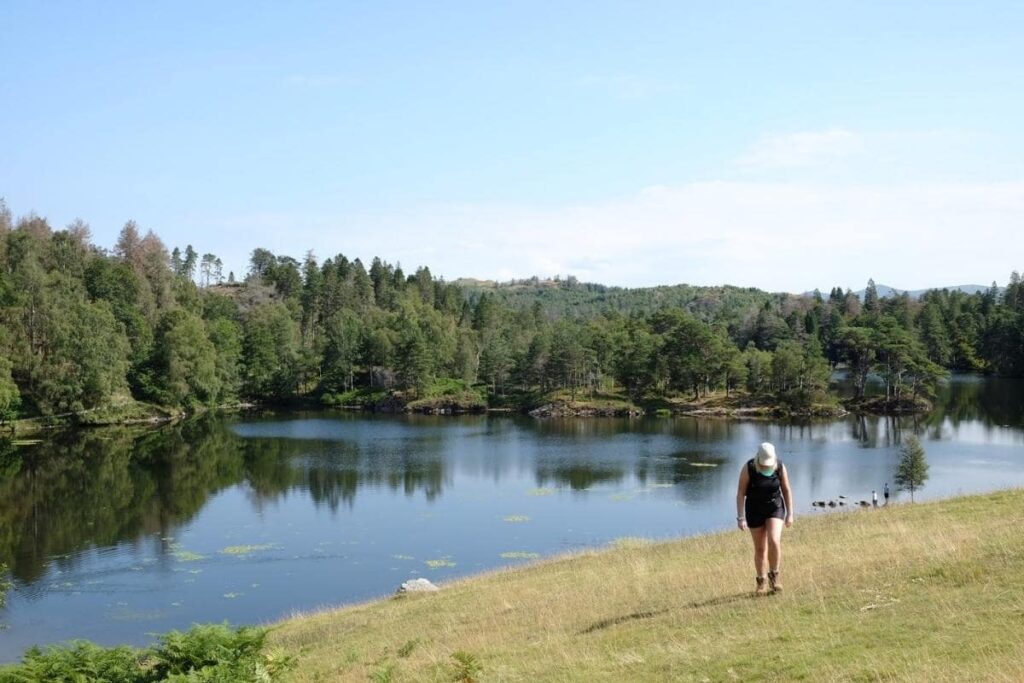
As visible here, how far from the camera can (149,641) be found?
25.6 metres

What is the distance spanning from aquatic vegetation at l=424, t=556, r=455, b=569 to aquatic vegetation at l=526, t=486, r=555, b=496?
16.0 m

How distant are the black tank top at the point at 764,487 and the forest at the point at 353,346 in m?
74.6

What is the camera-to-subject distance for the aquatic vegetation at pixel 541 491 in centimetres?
5117

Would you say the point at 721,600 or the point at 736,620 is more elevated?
the point at 736,620

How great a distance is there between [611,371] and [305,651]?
4051 inches

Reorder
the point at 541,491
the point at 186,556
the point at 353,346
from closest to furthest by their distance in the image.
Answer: the point at 186,556 < the point at 541,491 < the point at 353,346

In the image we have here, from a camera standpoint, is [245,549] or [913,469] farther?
[913,469]

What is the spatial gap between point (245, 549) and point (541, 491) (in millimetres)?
19833

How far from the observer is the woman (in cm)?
1280

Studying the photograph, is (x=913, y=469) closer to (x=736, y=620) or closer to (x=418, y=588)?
(x=418, y=588)

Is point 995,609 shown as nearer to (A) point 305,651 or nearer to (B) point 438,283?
(A) point 305,651

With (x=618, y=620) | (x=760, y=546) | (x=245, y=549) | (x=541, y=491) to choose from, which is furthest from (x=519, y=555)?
(x=760, y=546)

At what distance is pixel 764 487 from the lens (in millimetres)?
12812

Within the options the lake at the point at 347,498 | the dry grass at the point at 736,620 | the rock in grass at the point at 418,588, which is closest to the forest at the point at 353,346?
the lake at the point at 347,498
